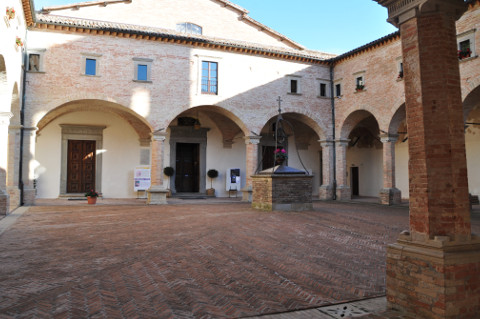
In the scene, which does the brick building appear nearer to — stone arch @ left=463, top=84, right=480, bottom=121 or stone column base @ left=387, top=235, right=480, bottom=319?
stone arch @ left=463, top=84, right=480, bottom=121

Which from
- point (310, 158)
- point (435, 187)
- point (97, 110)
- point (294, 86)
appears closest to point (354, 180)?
point (310, 158)

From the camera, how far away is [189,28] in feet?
65.7

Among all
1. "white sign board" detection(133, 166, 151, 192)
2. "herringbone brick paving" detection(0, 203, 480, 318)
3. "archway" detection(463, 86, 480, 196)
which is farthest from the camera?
"white sign board" detection(133, 166, 151, 192)

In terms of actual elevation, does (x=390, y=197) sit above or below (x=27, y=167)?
below

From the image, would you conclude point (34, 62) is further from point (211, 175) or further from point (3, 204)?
point (211, 175)

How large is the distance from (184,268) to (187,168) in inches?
612

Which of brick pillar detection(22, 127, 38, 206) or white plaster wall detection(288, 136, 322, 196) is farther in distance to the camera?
white plaster wall detection(288, 136, 322, 196)

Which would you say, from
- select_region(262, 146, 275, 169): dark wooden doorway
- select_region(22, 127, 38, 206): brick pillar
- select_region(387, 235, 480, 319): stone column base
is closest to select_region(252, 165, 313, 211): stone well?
select_region(387, 235, 480, 319): stone column base

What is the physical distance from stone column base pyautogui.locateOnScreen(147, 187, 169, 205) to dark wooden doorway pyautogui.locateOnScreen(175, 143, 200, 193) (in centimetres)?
440

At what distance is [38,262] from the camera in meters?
5.09

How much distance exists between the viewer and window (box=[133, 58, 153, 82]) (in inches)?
607

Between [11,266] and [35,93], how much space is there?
1112 centimetres

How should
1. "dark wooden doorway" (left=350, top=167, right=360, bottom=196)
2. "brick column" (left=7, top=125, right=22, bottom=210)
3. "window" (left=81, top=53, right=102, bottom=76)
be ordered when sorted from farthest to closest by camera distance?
"dark wooden doorway" (left=350, top=167, right=360, bottom=196)
"window" (left=81, top=53, right=102, bottom=76)
"brick column" (left=7, top=125, right=22, bottom=210)

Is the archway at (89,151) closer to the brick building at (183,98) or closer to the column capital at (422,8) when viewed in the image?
the brick building at (183,98)
